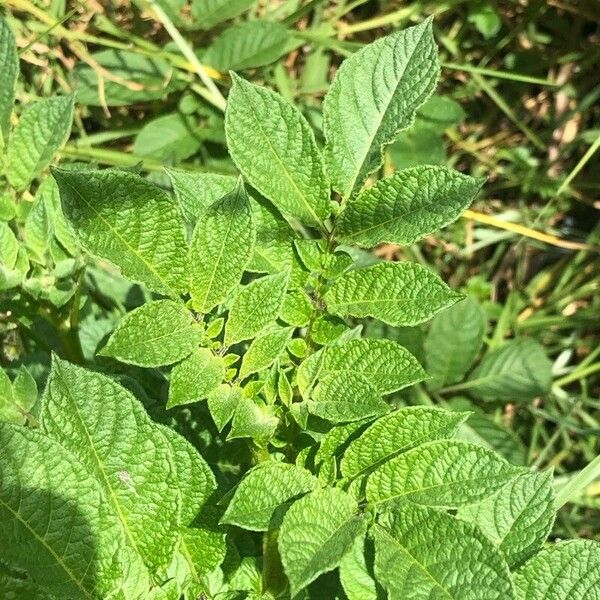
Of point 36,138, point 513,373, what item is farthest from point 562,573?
point 513,373

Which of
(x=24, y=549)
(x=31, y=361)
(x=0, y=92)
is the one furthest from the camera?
(x=31, y=361)

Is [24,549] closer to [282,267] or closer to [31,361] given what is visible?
[282,267]

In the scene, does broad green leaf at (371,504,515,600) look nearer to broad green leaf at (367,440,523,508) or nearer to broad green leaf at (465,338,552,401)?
broad green leaf at (367,440,523,508)

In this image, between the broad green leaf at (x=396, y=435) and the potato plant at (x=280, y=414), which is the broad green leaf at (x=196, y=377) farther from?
the broad green leaf at (x=396, y=435)

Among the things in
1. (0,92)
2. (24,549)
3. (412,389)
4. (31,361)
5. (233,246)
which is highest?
(0,92)

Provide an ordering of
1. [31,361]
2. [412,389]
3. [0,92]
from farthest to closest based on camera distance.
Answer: [412,389] → [31,361] → [0,92]

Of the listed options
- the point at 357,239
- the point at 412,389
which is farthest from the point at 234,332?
the point at 412,389

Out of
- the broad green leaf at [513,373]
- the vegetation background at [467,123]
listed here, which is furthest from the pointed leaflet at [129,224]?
the broad green leaf at [513,373]
